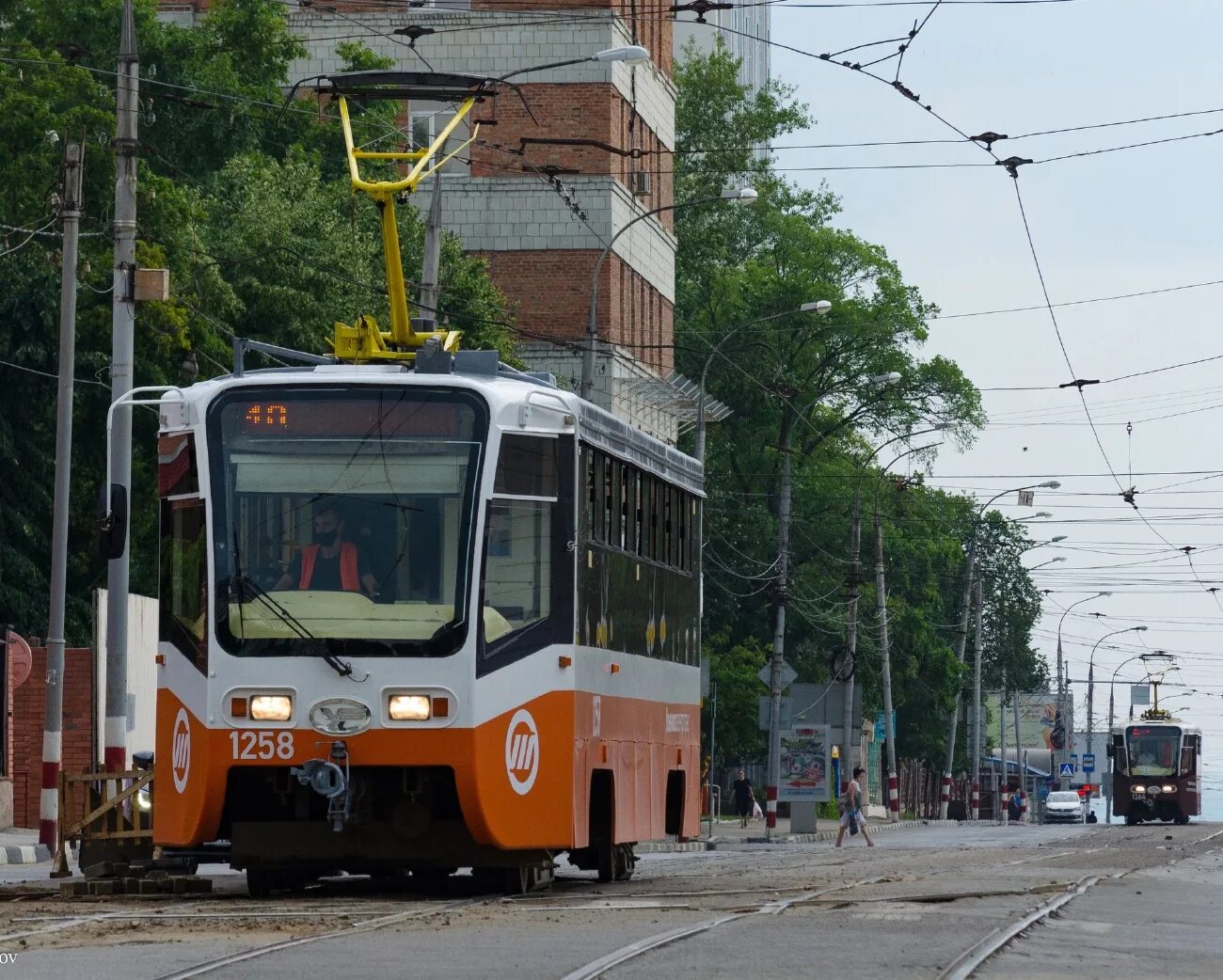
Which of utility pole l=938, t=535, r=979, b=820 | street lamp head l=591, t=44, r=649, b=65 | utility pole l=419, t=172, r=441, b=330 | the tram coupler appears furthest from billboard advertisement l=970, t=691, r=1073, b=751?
the tram coupler

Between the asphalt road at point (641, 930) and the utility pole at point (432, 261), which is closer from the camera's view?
the asphalt road at point (641, 930)

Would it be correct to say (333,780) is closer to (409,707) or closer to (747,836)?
(409,707)

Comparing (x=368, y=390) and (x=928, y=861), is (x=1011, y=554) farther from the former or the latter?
(x=368, y=390)

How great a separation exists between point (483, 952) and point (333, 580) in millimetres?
4622

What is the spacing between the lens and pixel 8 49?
50.1m

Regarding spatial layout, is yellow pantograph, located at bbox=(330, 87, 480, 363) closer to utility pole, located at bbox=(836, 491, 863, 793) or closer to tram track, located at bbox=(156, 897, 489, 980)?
tram track, located at bbox=(156, 897, 489, 980)

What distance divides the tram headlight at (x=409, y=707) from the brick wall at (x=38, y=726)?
19.5 meters

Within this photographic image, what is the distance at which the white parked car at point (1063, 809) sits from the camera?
10106 cm

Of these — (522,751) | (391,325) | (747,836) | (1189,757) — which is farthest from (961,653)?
(522,751)

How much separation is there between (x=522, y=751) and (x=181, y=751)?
207cm

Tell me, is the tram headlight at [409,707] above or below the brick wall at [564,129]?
below

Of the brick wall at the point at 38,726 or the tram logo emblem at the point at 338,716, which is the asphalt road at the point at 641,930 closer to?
the tram logo emblem at the point at 338,716

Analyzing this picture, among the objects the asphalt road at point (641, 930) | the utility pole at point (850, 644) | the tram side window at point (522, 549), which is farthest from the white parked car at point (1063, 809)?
the tram side window at point (522, 549)

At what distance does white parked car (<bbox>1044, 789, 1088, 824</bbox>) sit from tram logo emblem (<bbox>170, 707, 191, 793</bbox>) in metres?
85.2
